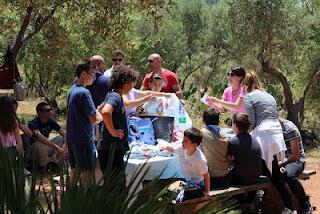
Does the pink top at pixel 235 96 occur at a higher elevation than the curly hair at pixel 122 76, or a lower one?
lower

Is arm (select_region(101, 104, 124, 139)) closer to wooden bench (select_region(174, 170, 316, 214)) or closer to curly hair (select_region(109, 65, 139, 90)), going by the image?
curly hair (select_region(109, 65, 139, 90))

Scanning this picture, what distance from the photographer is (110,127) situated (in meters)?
5.05

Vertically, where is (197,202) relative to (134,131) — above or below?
below

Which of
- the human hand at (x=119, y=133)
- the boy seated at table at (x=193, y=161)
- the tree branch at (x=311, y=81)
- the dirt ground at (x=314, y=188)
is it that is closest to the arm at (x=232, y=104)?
the boy seated at table at (x=193, y=161)

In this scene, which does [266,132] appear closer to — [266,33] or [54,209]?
[54,209]

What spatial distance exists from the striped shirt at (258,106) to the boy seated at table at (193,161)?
3.22 ft

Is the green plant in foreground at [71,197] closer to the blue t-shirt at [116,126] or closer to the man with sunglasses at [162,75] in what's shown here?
the blue t-shirt at [116,126]

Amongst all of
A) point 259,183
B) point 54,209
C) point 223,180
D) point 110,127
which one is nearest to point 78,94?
point 110,127

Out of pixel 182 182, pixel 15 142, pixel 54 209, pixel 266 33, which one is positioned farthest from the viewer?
pixel 266 33

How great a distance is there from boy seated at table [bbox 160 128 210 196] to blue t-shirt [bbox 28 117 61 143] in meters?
3.07

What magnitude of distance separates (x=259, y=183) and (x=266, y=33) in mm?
10876

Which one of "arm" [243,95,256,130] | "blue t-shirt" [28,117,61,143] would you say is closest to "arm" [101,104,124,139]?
"arm" [243,95,256,130]

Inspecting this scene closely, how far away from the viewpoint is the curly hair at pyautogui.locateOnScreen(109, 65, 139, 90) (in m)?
5.15

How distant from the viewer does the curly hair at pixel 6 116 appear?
18.6ft
